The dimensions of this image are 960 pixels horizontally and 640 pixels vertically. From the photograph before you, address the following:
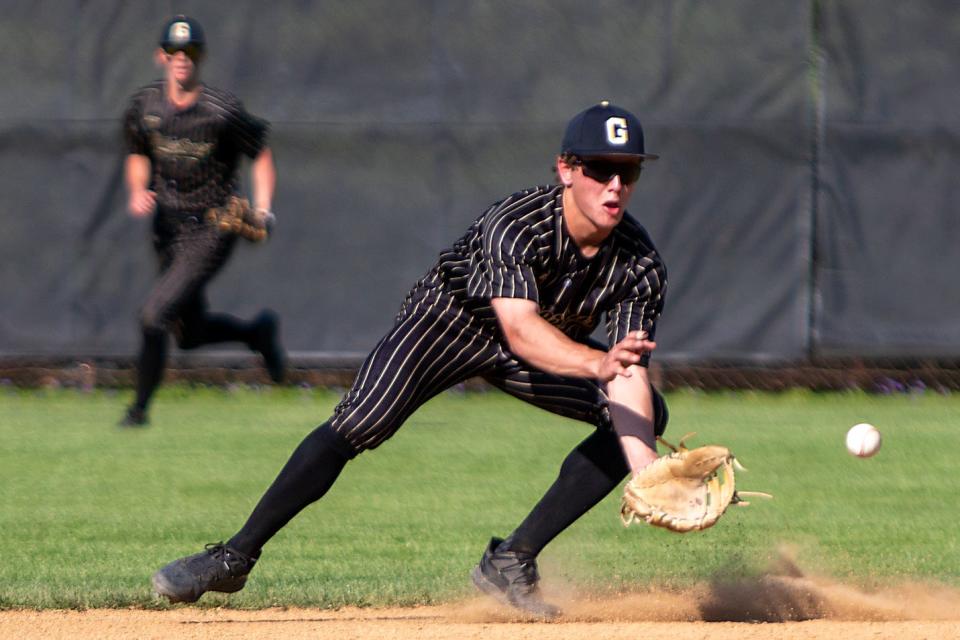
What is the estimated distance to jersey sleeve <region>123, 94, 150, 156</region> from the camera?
26.5 ft

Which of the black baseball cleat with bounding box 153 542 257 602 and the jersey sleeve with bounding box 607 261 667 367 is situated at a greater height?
the jersey sleeve with bounding box 607 261 667 367

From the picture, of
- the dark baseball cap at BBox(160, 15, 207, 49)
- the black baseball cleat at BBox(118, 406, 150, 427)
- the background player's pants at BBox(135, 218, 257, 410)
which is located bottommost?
the black baseball cleat at BBox(118, 406, 150, 427)

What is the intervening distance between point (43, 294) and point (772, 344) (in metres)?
4.34

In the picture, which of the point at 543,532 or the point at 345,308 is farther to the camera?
the point at 345,308

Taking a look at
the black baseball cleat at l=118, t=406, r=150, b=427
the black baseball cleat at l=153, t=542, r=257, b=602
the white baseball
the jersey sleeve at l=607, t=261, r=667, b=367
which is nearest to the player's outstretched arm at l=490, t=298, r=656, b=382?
the jersey sleeve at l=607, t=261, r=667, b=367

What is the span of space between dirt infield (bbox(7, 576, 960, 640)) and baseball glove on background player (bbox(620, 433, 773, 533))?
0.48m

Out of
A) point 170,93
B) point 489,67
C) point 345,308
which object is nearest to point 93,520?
point 170,93

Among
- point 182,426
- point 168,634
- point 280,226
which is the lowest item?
point 182,426

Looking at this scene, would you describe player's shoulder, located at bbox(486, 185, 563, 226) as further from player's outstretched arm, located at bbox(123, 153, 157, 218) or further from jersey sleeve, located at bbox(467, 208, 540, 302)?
player's outstretched arm, located at bbox(123, 153, 157, 218)

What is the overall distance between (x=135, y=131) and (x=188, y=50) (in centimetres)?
47

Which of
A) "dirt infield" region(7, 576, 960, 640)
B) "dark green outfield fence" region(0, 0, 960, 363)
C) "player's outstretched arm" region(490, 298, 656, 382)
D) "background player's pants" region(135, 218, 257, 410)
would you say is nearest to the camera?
"player's outstretched arm" region(490, 298, 656, 382)

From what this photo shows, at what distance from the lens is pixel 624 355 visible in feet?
11.9

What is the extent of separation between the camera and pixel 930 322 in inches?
388

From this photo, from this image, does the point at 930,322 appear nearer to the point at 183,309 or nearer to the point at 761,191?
the point at 761,191
